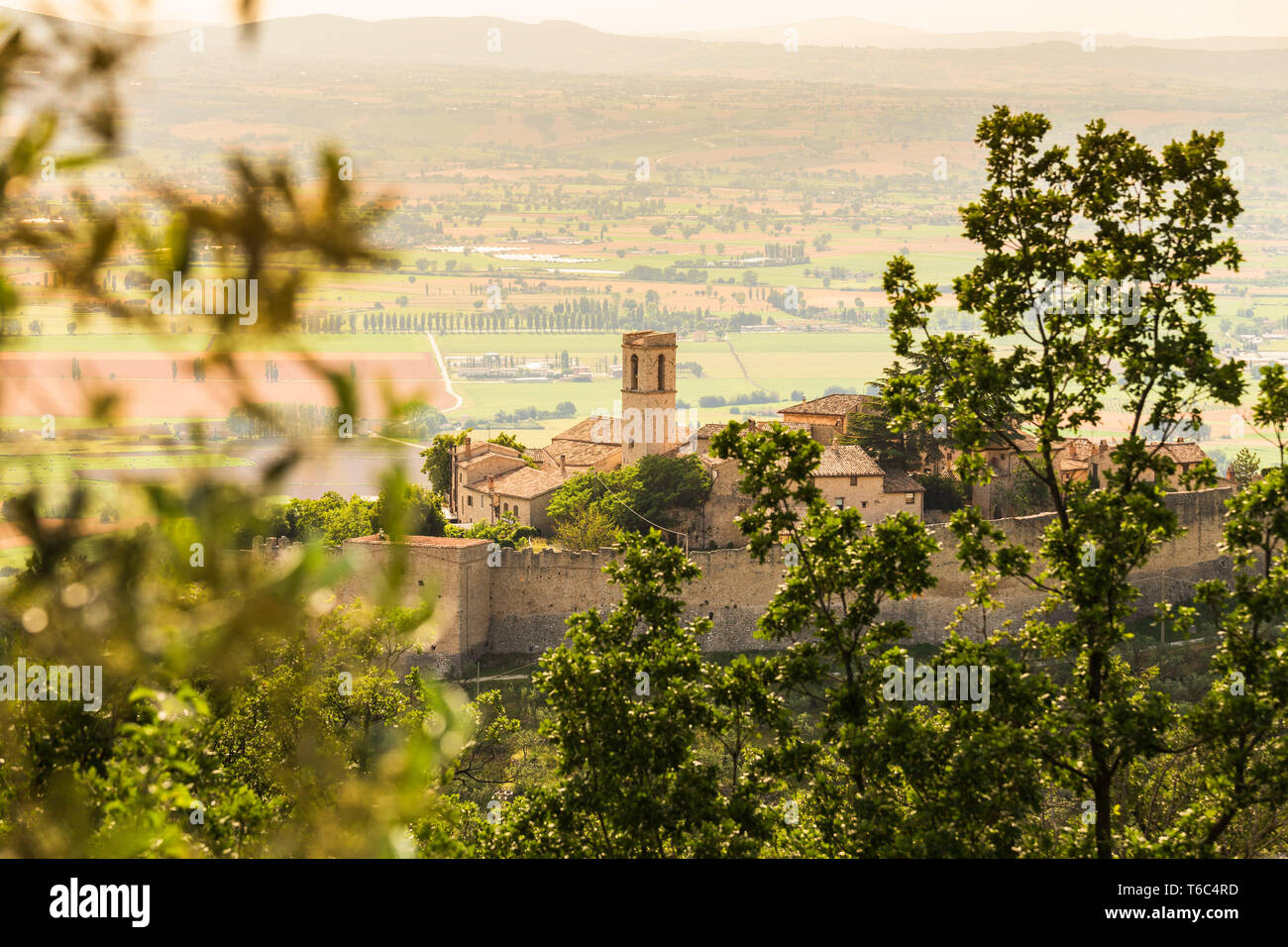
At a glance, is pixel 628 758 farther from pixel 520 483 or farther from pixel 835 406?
pixel 835 406

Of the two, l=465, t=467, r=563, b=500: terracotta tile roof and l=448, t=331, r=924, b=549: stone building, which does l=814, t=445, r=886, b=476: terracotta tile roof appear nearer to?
l=448, t=331, r=924, b=549: stone building

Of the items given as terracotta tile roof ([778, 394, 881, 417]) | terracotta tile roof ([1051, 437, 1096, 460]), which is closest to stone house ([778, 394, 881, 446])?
terracotta tile roof ([778, 394, 881, 417])

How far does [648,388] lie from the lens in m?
33.5

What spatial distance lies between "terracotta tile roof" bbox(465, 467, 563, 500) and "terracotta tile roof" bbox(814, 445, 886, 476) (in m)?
5.97

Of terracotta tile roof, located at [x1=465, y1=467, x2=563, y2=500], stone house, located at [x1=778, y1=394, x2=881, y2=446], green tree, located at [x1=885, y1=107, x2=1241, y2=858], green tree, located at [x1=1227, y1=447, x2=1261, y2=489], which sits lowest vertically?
terracotta tile roof, located at [x1=465, y1=467, x2=563, y2=500]

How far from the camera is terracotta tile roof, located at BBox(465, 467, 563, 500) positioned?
97.5ft

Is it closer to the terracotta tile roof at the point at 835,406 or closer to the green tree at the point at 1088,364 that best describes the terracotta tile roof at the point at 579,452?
the terracotta tile roof at the point at 835,406

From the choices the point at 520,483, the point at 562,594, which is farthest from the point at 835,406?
the point at 562,594

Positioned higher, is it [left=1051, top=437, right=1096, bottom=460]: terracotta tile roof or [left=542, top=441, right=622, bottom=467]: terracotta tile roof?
[left=1051, top=437, right=1096, bottom=460]: terracotta tile roof

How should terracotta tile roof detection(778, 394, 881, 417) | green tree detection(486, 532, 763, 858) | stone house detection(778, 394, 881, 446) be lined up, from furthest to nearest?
terracotta tile roof detection(778, 394, 881, 417)
stone house detection(778, 394, 881, 446)
green tree detection(486, 532, 763, 858)
